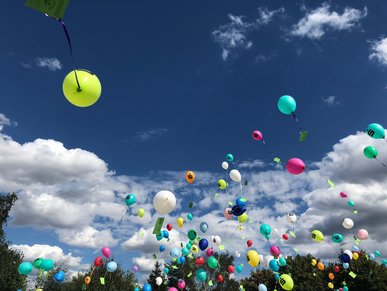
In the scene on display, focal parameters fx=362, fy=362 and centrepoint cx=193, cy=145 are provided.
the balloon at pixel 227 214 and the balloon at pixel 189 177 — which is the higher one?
the balloon at pixel 189 177

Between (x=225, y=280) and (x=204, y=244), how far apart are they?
36.8 m

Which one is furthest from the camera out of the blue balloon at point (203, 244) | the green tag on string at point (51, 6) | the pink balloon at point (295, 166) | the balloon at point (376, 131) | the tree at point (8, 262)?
the tree at point (8, 262)

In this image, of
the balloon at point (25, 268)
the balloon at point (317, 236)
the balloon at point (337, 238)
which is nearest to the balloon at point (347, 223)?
the balloon at point (337, 238)

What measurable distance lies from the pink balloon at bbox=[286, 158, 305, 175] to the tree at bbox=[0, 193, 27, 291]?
32371 millimetres

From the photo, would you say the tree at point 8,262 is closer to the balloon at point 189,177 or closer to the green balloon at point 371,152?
the balloon at point 189,177

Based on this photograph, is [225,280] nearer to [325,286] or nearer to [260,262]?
[325,286]

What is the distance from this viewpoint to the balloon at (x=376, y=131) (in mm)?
10227

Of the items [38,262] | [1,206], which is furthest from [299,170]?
[1,206]

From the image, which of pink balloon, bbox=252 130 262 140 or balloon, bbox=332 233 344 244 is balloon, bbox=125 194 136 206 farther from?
balloon, bbox=332 233 344 244

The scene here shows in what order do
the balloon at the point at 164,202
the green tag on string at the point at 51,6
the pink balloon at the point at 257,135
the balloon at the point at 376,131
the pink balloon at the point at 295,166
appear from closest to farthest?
the green tag on string at the point at 51,6
the balloon at the point at 376,131
the pink balloon at the point at 295,166
the balloon at the point at 164,202
the pink balloon at the point at 257,135

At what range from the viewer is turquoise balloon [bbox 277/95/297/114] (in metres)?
10.4

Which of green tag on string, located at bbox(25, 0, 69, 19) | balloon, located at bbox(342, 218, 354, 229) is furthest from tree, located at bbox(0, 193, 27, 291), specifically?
green tag on string, located at bbox(25, 0, 69, 19)

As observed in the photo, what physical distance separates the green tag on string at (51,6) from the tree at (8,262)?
116ft

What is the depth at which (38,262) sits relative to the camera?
1444 cm
